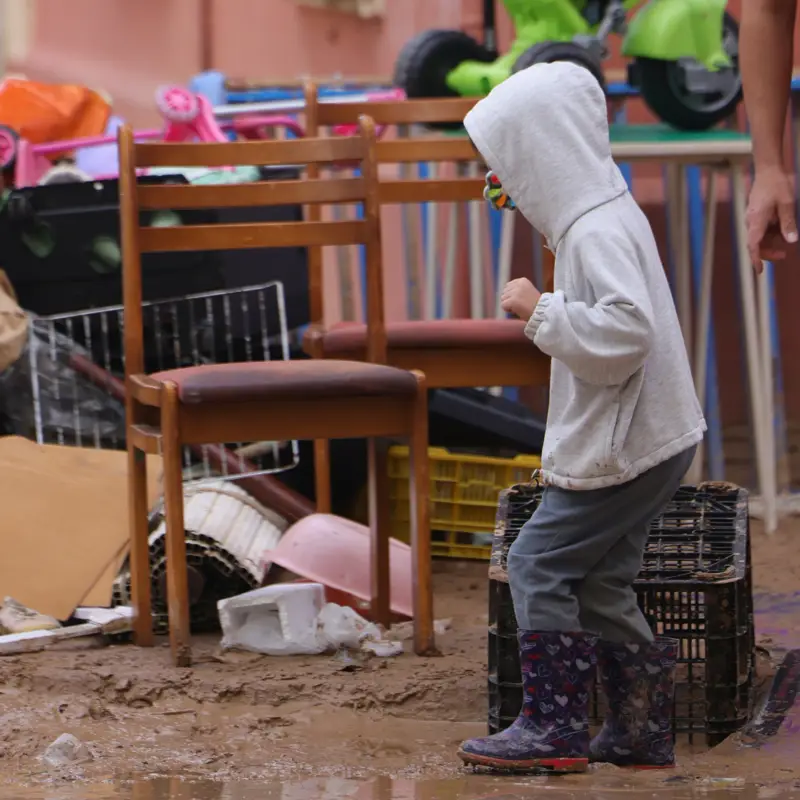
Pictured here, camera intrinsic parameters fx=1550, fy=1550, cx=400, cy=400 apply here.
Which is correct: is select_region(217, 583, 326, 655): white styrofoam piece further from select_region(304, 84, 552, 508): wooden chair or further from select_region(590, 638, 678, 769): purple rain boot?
select_region(590, 638, 678, 769): purple rain boot

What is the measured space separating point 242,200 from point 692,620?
140 cm

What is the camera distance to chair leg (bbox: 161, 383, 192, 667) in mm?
3057

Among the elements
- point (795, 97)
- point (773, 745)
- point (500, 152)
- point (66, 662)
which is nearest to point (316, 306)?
point (66, 662)

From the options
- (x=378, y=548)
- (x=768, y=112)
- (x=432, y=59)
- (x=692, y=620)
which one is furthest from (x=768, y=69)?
(x=432, y=59)

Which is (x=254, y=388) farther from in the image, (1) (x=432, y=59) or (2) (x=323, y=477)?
(1) (x=432, y=59)

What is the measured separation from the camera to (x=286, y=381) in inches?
121

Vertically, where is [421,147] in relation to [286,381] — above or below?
above

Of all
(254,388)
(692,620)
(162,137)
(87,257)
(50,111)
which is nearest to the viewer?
(692,620)

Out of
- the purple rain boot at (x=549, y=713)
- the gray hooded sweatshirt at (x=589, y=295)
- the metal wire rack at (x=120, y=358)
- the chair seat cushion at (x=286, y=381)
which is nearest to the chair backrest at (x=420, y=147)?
the metal wire rack at (x=120, y=358)

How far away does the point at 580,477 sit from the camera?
7.60 ft

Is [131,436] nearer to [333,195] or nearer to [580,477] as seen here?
[333,195]

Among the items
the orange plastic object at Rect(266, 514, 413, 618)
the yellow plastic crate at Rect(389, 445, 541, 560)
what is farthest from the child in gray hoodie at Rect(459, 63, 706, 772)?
the yellow plastic crate at Rect(389, 445, 541, 560)

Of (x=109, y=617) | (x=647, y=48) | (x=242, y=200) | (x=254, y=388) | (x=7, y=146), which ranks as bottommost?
(x=109, y=617)

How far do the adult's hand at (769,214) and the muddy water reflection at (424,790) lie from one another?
77 cm
